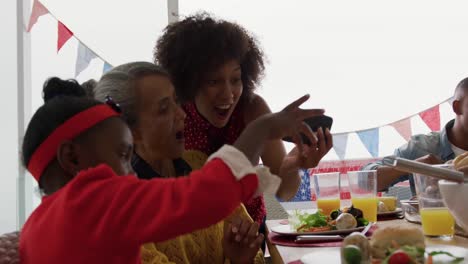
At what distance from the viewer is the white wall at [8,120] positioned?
2828mm

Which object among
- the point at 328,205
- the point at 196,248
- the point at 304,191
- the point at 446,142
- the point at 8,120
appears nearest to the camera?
the point at 196,248

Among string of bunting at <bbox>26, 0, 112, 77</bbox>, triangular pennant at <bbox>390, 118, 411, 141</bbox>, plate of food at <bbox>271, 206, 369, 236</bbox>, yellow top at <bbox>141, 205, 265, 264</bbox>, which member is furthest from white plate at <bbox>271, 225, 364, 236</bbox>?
triangular pennant at <bbox>390, 118, 411, 141</bbox>

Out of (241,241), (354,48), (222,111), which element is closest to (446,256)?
(241,241)

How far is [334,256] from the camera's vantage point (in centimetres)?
97

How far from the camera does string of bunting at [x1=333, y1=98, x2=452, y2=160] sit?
327 centimetres

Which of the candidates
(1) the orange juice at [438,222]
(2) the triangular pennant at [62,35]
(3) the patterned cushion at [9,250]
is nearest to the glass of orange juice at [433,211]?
(1) the orange juice at [438,222]

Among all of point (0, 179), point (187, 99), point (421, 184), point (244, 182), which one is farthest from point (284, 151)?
point (0, 179)

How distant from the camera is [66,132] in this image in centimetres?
85

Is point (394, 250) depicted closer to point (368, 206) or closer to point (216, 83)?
point (368, 206)

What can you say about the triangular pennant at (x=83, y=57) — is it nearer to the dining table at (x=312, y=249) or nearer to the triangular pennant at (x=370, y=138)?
the triangular pennant at (x=370, y=138)

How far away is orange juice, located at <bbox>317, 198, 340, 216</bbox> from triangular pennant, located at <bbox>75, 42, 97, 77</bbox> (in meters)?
1.89

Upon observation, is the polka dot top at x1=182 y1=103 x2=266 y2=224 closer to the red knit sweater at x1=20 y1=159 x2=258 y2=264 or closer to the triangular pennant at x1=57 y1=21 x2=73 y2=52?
the red knit sweater at x1=20 y1=159 x2=258 y2=264

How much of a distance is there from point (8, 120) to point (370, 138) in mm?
2243

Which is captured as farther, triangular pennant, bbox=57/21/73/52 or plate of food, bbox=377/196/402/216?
triangular pennant, bbox=57/21/73/52
